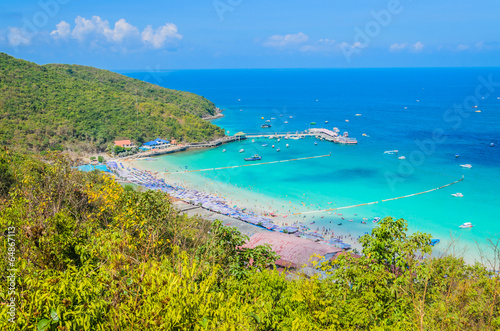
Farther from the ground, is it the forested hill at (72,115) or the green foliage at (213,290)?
the forested hill at (72,115)

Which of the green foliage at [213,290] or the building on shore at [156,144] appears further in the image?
the building on shore at [156,144]

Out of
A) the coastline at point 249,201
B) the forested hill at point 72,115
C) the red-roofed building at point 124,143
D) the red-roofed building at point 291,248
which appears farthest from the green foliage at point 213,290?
the red-roofed building at point 124,143

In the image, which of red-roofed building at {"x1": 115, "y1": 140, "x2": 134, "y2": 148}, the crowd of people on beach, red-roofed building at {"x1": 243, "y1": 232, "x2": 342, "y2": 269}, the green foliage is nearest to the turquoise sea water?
the crowd of people on beach

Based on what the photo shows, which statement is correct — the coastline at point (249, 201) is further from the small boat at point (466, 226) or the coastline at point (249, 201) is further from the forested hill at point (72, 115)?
the forested hill at point (72, 115)

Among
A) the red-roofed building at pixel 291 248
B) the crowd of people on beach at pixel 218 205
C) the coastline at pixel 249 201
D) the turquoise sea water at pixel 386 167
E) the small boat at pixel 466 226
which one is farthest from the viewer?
the turquoise sea water at pixel 386 167

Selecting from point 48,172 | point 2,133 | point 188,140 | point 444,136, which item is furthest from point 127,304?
point 444,136

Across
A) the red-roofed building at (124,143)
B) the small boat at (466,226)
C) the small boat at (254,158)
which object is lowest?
the small boat at (466,226)
